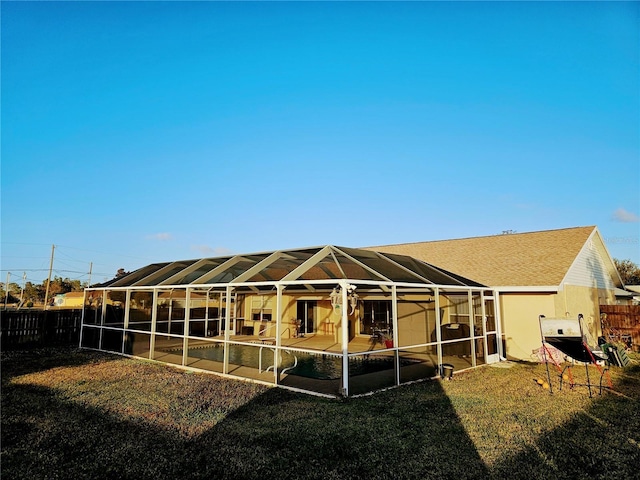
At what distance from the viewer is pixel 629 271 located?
3662cm

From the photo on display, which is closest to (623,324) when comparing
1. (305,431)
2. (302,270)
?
(302,270)

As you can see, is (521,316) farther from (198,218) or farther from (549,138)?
(198,218)

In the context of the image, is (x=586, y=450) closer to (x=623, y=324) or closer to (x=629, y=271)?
(x=623, y=324)

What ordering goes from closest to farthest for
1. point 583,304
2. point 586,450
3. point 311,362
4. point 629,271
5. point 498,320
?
point 586,450, point 498,320, point 311,362, point 583,304, point 629,271

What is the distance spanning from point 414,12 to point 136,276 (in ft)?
42.2

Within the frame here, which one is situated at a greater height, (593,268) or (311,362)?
(593,268)

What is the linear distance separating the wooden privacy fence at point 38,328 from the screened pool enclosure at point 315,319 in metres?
1.41

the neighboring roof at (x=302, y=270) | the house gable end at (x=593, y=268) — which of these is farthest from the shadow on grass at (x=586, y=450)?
the house gable end at (x=593, y=268)

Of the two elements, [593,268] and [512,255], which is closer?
[512,255]

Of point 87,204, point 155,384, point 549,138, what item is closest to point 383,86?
point 549,138

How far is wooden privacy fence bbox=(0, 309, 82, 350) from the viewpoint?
13.4 m

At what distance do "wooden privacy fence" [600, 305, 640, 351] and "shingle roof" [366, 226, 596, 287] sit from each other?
3578 mm

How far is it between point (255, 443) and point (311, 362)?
758cm

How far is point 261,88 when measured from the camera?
1422cm
